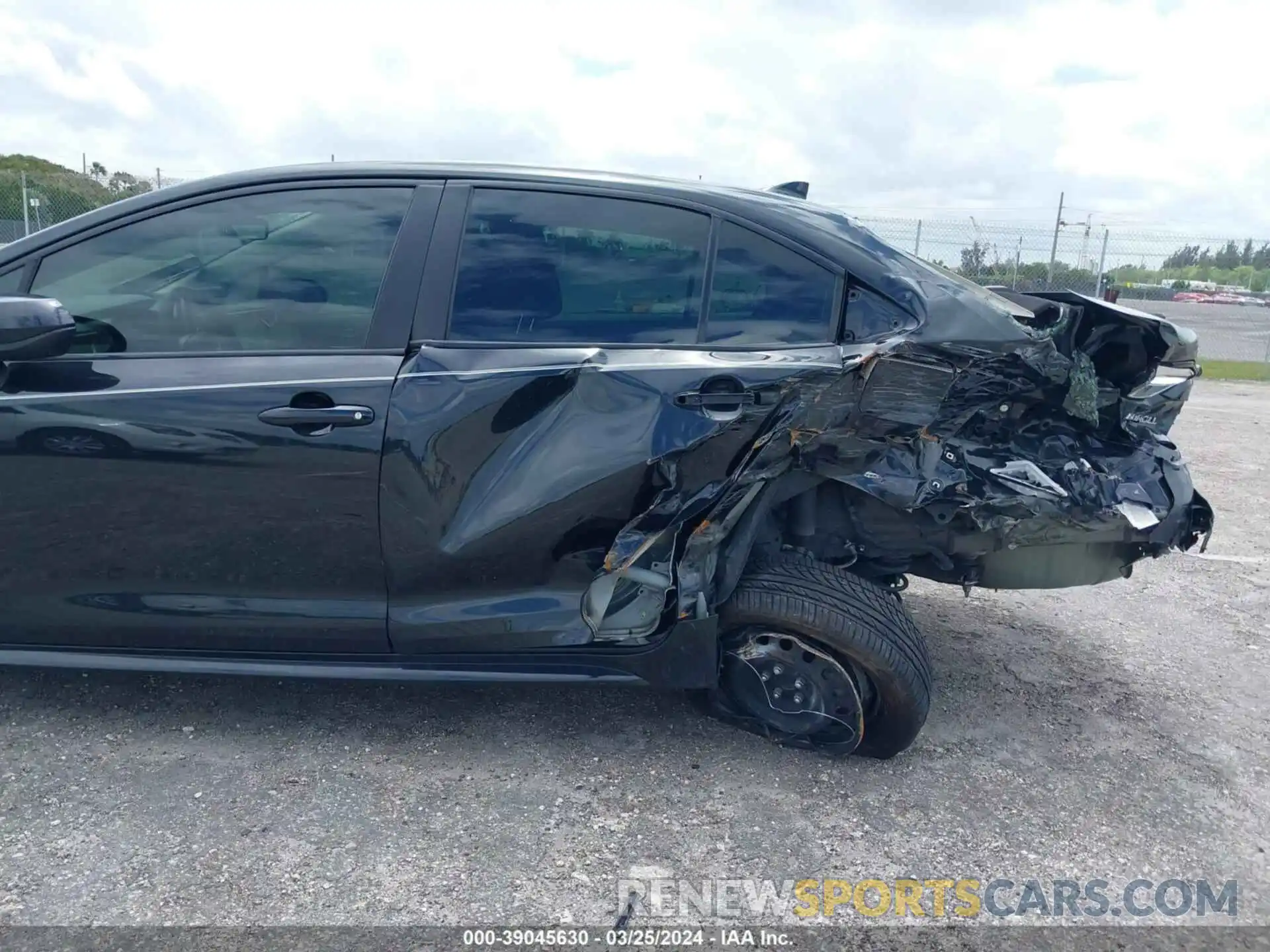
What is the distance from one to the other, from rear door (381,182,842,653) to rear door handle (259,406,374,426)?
9cm

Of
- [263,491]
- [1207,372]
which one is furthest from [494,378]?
[1207,372]

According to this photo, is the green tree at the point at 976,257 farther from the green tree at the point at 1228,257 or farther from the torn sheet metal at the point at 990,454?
the torn sheet metal at the point at 990,454

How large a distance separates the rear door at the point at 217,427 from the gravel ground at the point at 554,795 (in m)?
0.37

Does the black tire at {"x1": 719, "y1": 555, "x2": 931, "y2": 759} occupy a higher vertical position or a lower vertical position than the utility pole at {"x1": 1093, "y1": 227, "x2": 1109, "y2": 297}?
lower

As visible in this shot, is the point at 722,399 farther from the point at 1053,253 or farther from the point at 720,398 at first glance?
the point at 1053,253

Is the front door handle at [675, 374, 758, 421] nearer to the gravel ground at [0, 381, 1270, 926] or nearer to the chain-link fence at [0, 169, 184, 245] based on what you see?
the gravel ground at [0, 381, 1270, 926]

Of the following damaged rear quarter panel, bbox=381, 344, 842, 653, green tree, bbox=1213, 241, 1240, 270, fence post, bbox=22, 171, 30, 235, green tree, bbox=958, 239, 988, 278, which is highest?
green tree, bbox=1213, 241, 1240, 270

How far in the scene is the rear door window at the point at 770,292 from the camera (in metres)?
2.83

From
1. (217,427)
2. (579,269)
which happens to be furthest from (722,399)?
(217,427)

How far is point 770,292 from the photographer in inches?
112

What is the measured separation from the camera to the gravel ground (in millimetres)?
2344

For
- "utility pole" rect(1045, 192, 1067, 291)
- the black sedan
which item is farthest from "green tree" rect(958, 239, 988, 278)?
the black sedan

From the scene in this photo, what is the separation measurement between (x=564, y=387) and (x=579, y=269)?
0.40m

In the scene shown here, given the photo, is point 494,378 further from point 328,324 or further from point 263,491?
point 263,491
